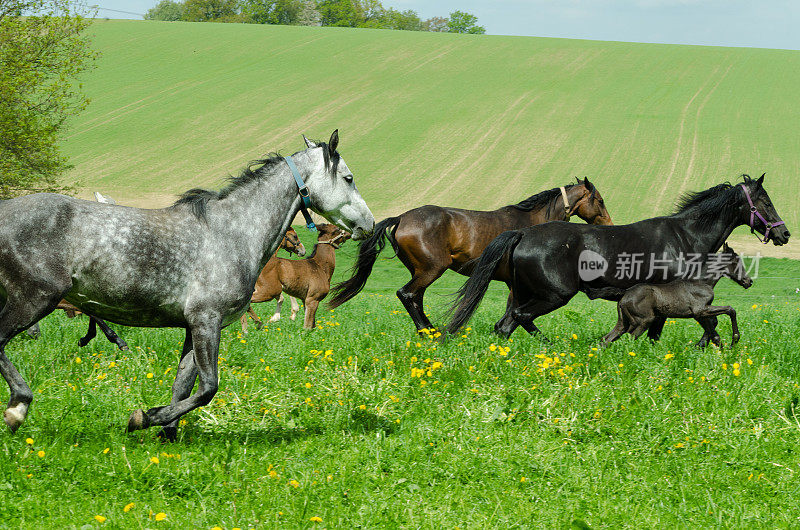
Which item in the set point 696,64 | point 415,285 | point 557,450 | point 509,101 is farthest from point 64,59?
point 696,64

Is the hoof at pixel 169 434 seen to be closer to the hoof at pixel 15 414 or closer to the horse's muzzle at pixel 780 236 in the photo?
the hoof at pixel 15 414

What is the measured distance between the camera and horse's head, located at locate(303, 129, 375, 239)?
531 centimetres

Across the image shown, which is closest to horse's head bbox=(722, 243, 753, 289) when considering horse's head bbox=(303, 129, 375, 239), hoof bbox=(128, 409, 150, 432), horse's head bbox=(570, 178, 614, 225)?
A: horse's head bbox=(570, 178, 614, 225)

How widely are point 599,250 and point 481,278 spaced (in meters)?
1.50

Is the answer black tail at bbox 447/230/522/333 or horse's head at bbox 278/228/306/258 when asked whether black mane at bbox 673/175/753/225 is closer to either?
black tail at bbox 447/230/522/333

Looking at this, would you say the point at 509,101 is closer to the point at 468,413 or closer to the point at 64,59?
the point at 64,59

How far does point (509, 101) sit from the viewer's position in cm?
5197

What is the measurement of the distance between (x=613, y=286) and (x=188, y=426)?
5733 mm

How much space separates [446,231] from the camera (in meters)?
11.3

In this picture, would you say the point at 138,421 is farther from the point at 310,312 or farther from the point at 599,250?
the point at 310,312

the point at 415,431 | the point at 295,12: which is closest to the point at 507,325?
the point at 415,431

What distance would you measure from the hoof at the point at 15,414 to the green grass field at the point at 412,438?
0.12 metres

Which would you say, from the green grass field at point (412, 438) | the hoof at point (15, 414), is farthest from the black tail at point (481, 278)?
the hoof at point (15, 414)

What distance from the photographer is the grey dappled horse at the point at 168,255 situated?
438 cm
